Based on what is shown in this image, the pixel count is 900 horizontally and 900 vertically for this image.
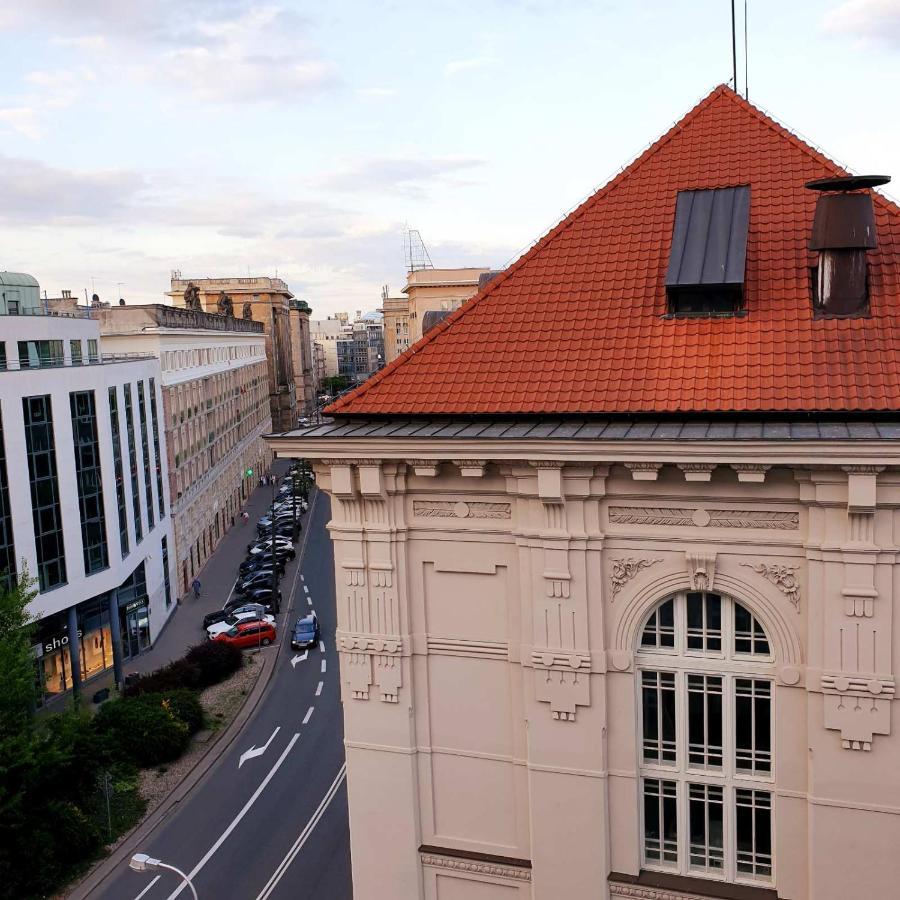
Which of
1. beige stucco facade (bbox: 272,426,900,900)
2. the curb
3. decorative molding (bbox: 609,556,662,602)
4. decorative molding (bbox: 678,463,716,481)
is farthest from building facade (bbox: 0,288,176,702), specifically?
decorative molding (bbox: 678,463,716,481)

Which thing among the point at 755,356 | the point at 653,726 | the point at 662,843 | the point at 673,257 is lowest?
the point at 662,843

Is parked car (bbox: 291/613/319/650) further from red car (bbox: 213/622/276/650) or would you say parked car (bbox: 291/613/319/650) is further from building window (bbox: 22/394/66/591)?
building window (bbox: 22/394/66/591)

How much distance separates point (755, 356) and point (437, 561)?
19.1 feet

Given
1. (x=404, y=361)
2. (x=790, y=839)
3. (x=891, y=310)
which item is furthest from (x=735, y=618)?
(x=404, y=361)

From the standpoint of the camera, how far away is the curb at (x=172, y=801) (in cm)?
2891

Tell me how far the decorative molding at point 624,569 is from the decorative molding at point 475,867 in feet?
15.9

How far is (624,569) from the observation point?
47.3 ft

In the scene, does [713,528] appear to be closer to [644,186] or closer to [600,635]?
[600,635]

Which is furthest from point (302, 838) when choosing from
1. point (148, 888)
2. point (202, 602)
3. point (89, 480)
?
point (202, 602)

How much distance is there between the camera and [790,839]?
46.2 ft

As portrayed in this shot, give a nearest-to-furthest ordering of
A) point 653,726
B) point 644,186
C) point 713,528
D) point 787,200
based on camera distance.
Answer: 1. point 713,528
2. point 653,726
3. point 787,200
4. point 644,186

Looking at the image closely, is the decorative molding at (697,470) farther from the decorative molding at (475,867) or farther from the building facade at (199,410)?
the building facade at (199,410)

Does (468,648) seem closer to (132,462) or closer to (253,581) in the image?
(132,462)

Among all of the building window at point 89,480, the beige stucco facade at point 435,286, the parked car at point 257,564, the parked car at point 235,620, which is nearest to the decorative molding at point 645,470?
the building window at point 89,480
